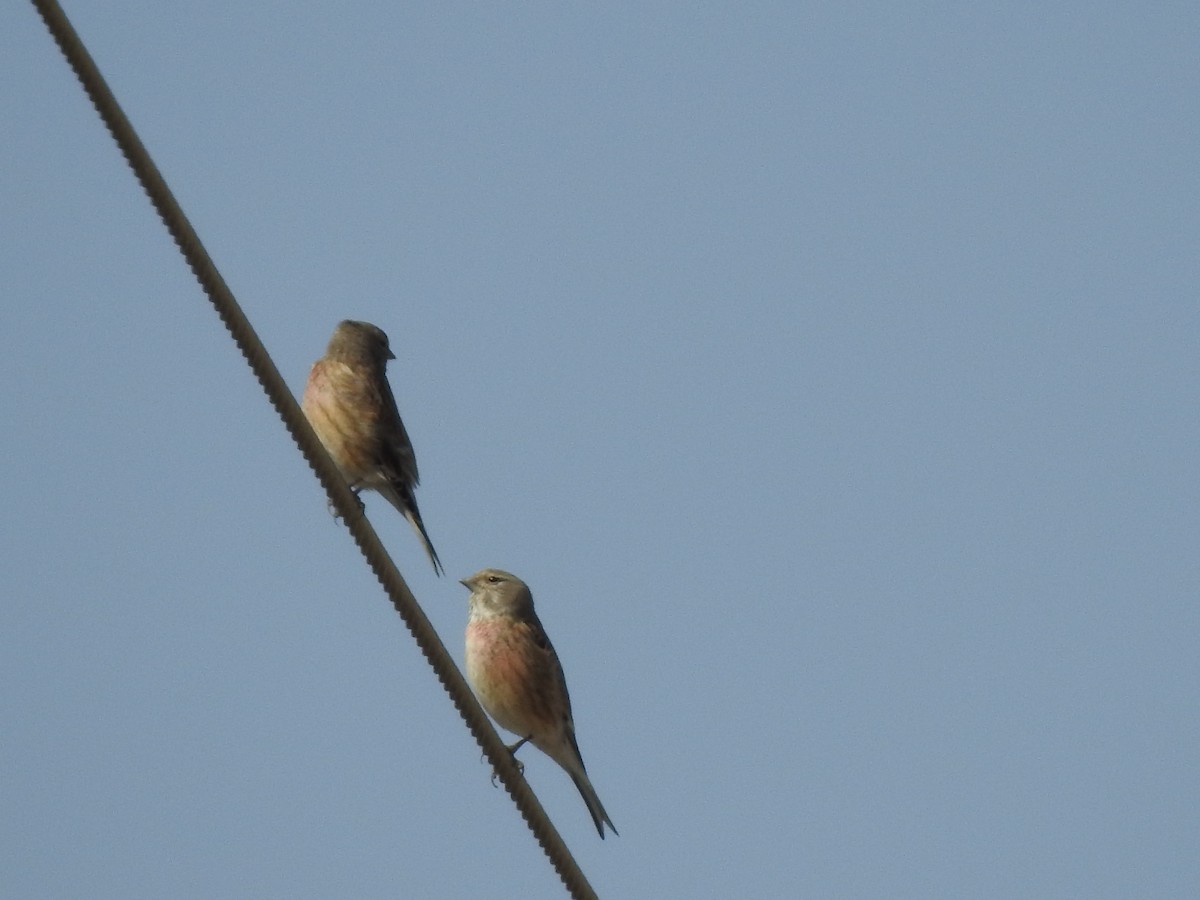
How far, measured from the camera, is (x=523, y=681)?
10.2m

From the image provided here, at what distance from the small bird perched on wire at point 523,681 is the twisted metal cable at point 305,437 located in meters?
2.64

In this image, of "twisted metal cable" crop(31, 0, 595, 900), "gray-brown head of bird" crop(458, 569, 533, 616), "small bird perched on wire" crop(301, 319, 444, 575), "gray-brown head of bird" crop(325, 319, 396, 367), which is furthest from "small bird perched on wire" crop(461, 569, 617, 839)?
"twisted metal cable" crop(31, 0, 595, 900)

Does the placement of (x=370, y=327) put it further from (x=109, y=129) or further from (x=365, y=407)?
(x=109, y=129)

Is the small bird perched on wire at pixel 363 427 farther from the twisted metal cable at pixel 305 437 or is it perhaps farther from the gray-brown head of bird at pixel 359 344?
the twisted metal cable at pixel 305 437

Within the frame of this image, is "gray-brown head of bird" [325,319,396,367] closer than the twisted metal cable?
No

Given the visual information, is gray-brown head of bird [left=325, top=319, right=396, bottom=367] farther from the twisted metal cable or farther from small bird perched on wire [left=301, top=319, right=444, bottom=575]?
the twisted metal cable

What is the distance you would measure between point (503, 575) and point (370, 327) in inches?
65.8

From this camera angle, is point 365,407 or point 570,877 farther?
point 365,407

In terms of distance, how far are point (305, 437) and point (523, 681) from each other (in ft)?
14.0

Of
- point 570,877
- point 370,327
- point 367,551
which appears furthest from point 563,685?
point 367,551

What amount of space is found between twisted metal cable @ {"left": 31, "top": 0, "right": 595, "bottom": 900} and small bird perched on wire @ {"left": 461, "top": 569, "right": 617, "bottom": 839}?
2644mm

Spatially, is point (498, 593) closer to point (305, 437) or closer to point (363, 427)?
point (363, 427)

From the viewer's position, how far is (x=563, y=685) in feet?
34.1

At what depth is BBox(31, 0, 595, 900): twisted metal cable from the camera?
4.59 metres
